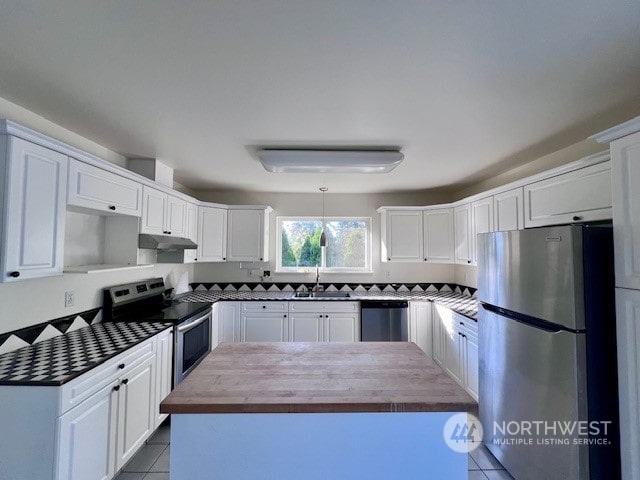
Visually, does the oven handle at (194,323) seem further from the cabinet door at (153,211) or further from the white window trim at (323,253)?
the white window trim at (323,253)

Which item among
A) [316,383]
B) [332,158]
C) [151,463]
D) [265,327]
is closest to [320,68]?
[332,158]

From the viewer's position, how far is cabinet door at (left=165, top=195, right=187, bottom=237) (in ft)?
9.36

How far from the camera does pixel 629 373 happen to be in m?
1.31

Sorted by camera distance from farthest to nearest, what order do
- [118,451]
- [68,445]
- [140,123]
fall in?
[140,123] → [118,451] → [68,445]

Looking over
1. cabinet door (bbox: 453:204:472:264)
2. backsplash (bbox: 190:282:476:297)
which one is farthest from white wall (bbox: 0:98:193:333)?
cabinet door (bbox: 453:204:472:264)

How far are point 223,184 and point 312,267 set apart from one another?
1784 mm

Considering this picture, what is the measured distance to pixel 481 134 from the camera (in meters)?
2.10

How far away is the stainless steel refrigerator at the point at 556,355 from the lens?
4.73ft

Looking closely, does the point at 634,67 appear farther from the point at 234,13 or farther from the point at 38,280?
the point at 38,280

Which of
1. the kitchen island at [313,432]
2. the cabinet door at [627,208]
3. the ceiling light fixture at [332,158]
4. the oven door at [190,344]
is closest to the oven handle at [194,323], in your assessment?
the oven door at [190,344]

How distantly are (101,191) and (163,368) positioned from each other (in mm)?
1497

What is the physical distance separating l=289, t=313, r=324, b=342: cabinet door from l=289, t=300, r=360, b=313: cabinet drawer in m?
0.06

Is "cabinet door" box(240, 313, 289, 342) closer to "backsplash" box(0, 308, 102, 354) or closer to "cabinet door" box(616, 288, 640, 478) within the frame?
"backsplash" box(0, 308, 102, 354)

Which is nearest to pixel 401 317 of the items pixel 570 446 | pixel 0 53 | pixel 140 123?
pixel 570 446
